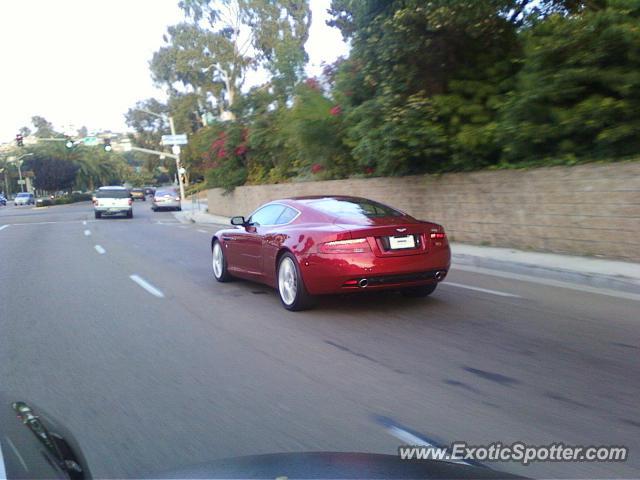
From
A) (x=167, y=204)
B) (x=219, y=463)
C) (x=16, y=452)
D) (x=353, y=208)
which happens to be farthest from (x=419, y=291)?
(x=167, y=204)

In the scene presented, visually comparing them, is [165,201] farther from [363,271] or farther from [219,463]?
[219,463]

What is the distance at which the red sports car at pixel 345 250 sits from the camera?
7.18 m

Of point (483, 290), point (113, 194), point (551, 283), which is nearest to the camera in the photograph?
point (483, 290)

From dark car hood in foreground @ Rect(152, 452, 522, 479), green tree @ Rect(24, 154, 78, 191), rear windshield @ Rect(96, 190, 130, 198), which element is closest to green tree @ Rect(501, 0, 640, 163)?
dark car hood in foreground @ Rect(152, 452, 522, 479)

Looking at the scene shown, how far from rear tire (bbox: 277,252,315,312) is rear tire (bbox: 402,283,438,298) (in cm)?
152

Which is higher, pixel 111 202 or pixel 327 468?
pixel 327 468

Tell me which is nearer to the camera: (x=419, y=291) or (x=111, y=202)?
(x=419, y=291)

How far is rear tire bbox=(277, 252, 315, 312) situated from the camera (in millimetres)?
7578

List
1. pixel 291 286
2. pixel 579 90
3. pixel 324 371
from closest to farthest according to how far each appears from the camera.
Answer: pixel 324 371
pixel 291 286
pixel 579 90

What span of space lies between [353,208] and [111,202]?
2826 centimetres

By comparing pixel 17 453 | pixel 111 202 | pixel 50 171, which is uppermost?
pixel 50 171

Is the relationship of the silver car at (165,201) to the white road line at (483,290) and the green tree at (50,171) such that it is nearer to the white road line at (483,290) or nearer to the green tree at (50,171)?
the white road line at (483,290)

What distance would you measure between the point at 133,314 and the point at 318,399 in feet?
13.7

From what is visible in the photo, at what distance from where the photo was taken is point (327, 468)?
2711 millimetres
